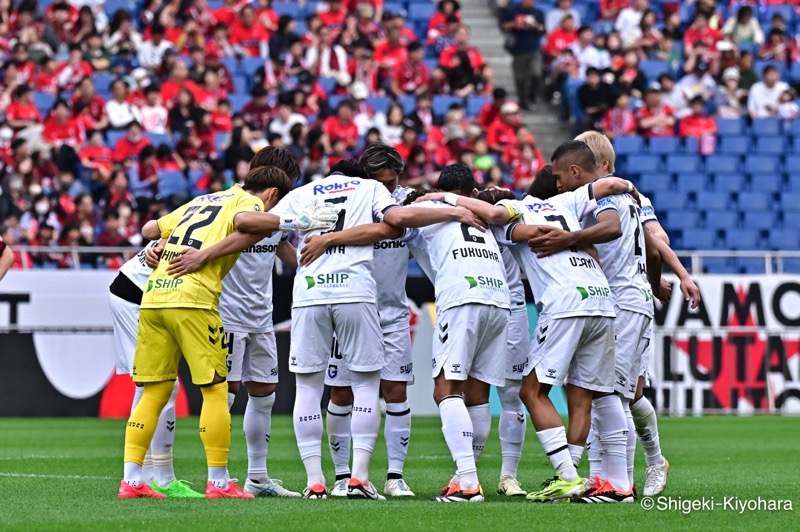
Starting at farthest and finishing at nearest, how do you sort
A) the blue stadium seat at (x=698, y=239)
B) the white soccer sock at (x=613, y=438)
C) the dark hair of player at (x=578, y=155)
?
the blue stadium seat at (x=698, y=239) < the dark hair of player at (x=578, y=155) < the white soccer sock at (x=613, y=438)

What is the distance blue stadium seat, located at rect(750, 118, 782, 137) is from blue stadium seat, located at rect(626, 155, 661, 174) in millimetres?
2408

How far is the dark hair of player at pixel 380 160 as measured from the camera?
950 centimetres

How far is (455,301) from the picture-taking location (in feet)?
29.0

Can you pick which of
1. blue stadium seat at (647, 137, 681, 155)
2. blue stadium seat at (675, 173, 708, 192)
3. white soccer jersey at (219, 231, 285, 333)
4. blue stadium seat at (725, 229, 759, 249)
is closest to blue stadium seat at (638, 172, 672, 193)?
blue stadium seat at (675, 173, 708, 192)

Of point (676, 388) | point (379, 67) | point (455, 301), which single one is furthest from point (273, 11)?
point (455, 301)

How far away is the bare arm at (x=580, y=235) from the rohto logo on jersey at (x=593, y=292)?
1.01 ft

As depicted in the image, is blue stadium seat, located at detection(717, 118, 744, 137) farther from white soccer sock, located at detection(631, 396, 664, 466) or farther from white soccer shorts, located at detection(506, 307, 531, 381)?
white soccer shorts, located at detection(506, 307, 531, 381)

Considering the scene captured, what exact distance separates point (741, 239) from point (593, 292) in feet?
51.3

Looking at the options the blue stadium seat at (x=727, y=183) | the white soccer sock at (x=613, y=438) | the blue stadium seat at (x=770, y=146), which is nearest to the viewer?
the white soccer sock at (x=613, y=438)

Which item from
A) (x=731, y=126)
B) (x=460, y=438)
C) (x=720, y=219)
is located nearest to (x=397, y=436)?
(x=460, y=438)

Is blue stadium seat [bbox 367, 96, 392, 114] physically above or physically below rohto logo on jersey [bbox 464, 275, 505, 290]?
above

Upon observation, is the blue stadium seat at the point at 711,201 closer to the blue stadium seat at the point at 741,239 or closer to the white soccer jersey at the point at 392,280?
the blue stadium seat at the point at 741,239

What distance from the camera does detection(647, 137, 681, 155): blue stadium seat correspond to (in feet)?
79.4

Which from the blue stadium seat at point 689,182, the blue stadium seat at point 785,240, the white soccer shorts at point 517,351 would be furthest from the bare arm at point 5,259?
the blue stadium seat at point 785,240
